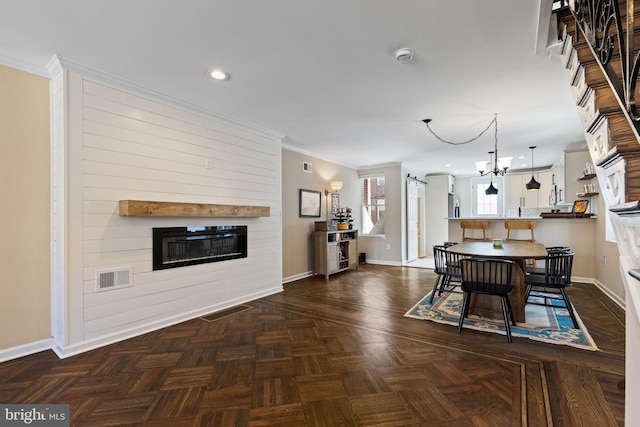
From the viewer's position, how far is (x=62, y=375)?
2188 mm

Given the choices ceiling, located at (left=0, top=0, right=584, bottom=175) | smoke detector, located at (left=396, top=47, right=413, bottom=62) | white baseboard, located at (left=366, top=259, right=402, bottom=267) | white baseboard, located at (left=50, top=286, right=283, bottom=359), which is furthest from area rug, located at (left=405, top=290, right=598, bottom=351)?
→ white baseboard, located at (left=366, top=259, right=402, bottom=267)

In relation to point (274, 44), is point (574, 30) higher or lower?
lower

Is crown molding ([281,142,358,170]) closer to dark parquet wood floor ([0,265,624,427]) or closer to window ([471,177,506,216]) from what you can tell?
dark parquet wood floor ([0,265,624,427])

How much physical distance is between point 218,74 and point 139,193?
140 centimetres

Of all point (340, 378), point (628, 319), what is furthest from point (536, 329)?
point (340, 378)

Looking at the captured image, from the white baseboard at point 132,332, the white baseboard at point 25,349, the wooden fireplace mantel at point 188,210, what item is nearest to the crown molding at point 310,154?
the wooden fireplace mantel at point 188,210

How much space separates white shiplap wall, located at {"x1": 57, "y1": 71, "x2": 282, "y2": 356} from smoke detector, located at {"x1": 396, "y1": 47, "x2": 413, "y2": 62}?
2358 mm

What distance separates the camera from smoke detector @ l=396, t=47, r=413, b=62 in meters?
2.28

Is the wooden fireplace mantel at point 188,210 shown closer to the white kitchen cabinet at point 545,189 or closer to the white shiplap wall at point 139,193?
the white shiplap wall at point 139,193

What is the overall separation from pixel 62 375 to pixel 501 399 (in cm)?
307

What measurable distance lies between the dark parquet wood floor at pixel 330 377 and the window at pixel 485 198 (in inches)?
221

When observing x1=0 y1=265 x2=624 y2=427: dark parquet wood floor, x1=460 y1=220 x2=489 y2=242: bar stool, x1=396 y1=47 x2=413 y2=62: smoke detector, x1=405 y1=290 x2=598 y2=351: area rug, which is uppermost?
x1=396 y1=47 x2=413 y2=62: smoke detector

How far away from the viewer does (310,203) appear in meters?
5.73

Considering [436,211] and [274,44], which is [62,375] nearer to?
[274,44]
